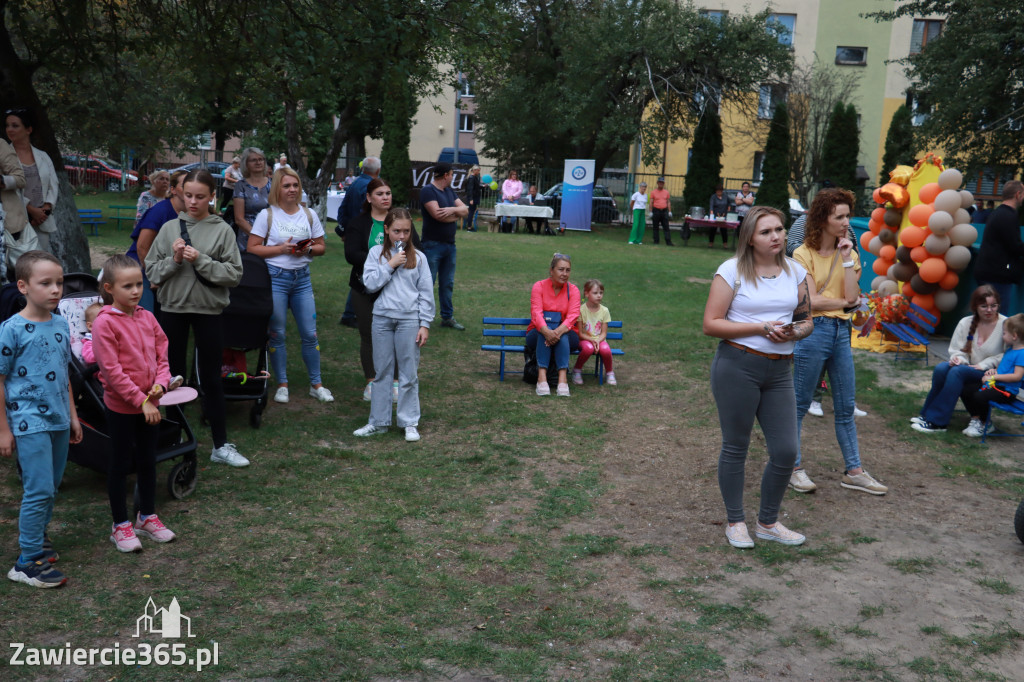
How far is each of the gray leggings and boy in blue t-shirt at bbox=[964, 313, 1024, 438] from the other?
3393mm

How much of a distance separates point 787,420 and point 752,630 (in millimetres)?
1203

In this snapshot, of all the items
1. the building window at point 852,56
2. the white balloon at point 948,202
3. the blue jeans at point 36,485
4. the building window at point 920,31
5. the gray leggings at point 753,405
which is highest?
the building window at point 920,31

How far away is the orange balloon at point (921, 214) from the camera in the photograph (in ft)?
34.4

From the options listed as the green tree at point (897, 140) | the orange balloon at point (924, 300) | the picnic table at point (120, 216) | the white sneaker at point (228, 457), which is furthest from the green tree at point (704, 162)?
the white sneaker at point (228, 457)

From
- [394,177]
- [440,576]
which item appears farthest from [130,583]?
[394,177]

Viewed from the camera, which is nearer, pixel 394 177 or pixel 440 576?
pixel 440 576

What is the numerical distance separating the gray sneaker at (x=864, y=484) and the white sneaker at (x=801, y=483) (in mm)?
228

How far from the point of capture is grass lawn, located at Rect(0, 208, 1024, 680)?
3871mm

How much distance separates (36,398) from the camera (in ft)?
13.8

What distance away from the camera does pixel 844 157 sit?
108 feet

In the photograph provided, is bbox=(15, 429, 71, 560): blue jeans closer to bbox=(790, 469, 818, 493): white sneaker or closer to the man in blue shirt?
bbox=(790, 469, 818, 493): white sneaker

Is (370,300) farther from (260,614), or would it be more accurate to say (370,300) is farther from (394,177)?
(394,177)

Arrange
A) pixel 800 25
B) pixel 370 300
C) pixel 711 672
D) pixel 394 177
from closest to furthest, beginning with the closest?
1. pixel 711 672
2. pixel 370 300
3. pixel 394 177
4. pixel 800 25

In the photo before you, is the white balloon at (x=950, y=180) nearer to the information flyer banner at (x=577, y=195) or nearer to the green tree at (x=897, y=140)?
the information flyer banner at (x=577, y=195)
